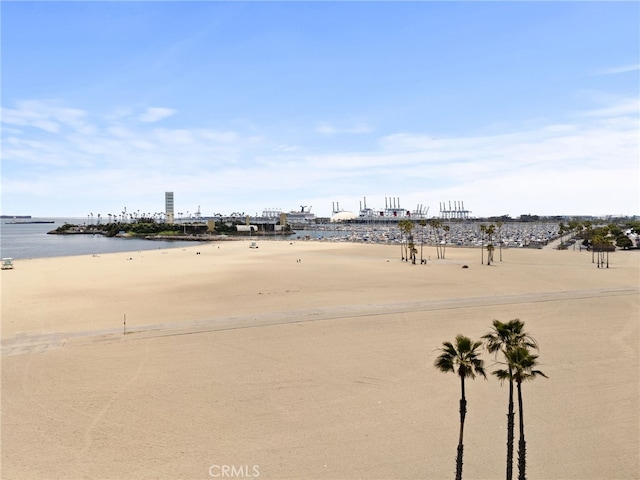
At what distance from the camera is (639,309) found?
106 feet

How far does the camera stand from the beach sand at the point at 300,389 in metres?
13.2

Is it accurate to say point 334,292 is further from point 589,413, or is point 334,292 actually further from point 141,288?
point 589,413

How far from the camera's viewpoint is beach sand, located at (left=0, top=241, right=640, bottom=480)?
43.3 ft

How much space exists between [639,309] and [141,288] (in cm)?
4251

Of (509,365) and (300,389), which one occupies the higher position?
(509,365)

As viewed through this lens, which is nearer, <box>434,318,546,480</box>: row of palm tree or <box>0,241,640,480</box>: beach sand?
<box>434,318,546,480</box>: row of palm tree

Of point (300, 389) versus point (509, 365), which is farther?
point (300, 389)

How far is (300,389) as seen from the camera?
59.6 ft

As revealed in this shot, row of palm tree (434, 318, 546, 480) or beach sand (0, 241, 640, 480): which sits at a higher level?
row of palm tree (434, 318, 546, 480)

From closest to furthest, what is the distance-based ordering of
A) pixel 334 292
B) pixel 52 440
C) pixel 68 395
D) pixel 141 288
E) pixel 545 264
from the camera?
1. pixel 52 440
2. pixel 68 395
3. pixel 334 292
4. pixel 141 288
5. pixel 545 264

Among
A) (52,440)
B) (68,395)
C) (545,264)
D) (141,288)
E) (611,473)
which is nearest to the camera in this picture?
(611,473)

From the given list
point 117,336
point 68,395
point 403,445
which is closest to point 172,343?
point 117,336

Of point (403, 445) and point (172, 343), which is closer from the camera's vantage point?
point (403, 445)

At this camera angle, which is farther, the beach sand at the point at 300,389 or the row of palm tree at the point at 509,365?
the beach sand at the point at 300,389
